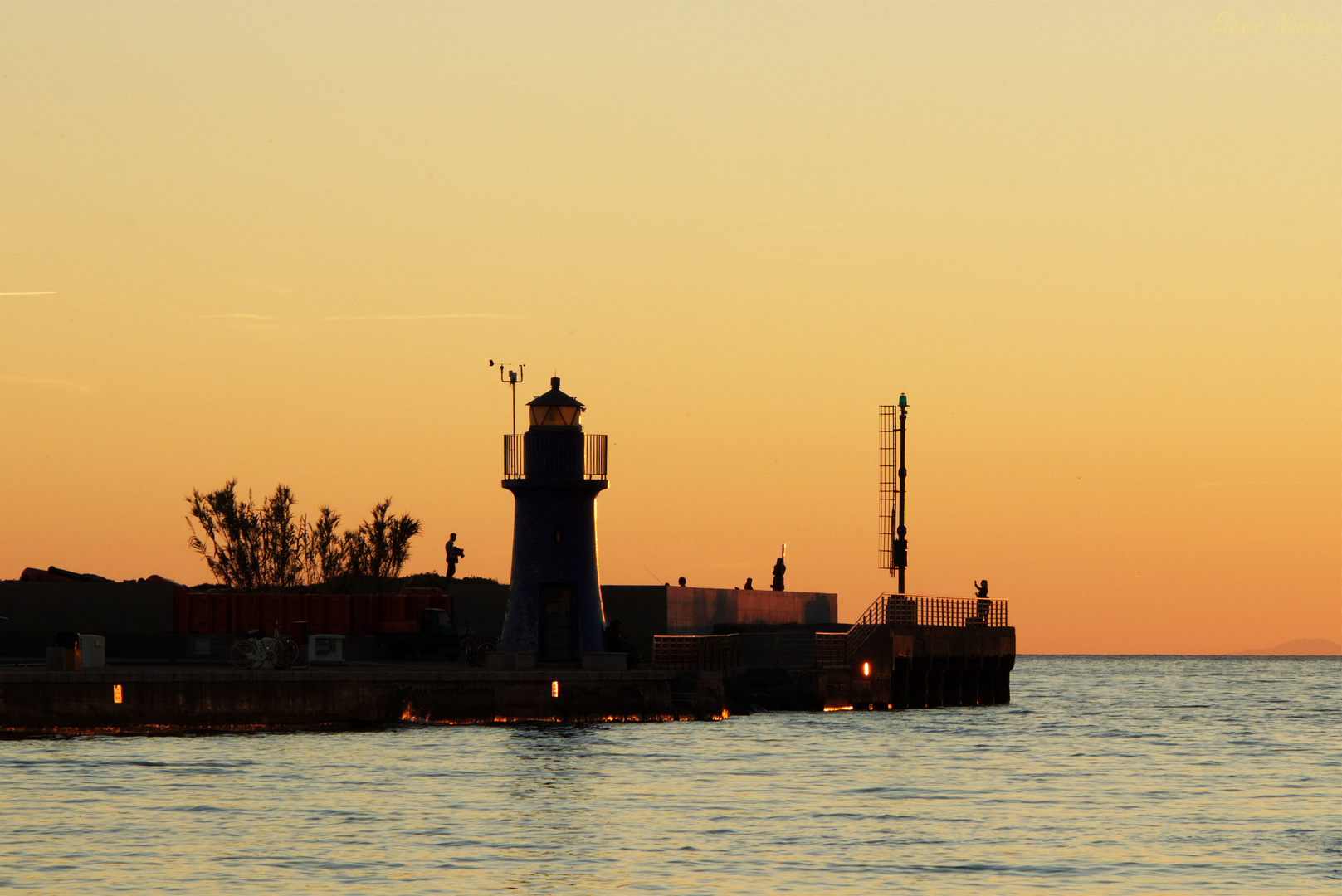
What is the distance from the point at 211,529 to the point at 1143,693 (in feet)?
194

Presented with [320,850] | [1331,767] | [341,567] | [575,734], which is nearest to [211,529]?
[341,567]

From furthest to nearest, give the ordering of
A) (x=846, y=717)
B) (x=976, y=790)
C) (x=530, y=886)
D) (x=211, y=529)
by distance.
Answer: (x=211, y=529) < (x=846, y=717) < (x=976, y=790) < (x=530, y=886)

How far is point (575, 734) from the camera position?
49312mm

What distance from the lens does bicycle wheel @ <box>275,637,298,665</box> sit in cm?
4950

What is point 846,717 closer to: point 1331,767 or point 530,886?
point 1331,767

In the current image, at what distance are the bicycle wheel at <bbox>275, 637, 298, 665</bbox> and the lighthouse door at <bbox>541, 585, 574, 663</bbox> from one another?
7.17 m

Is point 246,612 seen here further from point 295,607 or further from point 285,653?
point 285,653

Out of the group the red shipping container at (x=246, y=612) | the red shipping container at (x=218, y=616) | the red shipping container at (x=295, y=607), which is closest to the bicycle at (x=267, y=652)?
the red shipping container at (x=218, y=616)

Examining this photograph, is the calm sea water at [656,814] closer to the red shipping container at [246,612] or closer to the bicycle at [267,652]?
the bicycle at [267,652]

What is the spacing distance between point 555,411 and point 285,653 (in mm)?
10001

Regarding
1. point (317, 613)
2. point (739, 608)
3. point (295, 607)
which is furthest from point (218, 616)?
point (739, 608)

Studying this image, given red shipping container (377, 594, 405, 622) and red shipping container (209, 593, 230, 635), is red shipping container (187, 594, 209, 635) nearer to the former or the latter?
red shipping container (209, 593, 230, 635)

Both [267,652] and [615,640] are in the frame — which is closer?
[267,652]

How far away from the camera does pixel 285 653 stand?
49.9 meters
